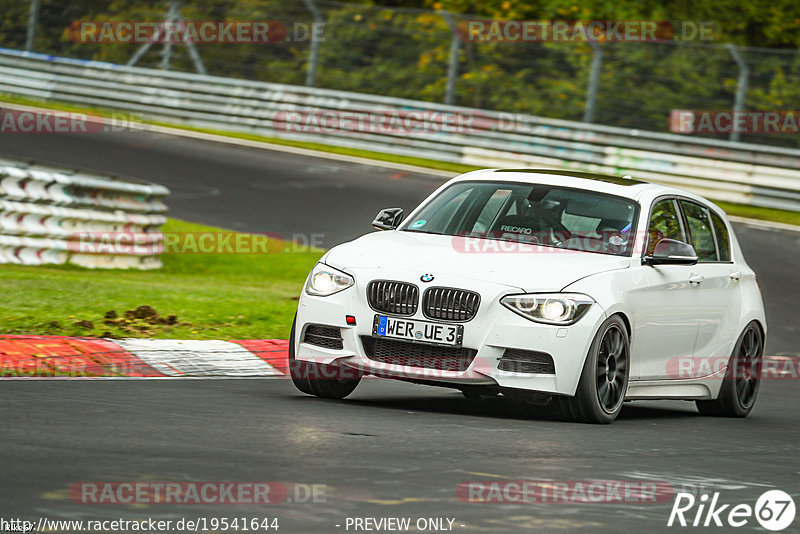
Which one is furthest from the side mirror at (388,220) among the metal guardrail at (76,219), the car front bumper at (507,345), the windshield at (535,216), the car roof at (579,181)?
the metal guardrail at (76,219)

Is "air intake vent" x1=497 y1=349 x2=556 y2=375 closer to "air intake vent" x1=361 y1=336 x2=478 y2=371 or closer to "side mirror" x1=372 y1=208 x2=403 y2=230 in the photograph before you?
"air intake vent" x1=361 y1=336 x2=478 y2=371

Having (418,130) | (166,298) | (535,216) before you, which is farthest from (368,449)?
(418,130)

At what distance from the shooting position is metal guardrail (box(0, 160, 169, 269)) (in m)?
15.5

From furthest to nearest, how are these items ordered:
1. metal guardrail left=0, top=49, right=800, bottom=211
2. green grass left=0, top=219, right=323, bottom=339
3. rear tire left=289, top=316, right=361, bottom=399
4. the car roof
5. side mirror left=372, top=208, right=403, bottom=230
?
metal guardrail left=0, top=49, right=800, bottom=211 → green grass left=0, top=219, right=323, bottom=339 → side mirror left=372, top=208, right=403, bottom=230 → the car roof → rear tire left=289, top=316, right=361, bottom=399

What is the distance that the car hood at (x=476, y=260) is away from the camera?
28.3 ft

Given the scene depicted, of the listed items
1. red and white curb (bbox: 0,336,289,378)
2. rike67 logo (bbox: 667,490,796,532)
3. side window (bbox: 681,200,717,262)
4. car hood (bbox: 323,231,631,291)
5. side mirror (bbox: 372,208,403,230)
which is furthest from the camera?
side window (bbox: 681,200,717,262)

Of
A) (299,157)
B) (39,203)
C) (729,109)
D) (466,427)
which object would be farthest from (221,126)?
(466,427)

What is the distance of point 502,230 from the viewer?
9.66 metres

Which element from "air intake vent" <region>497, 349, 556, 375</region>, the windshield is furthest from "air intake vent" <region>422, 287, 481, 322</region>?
the windshield

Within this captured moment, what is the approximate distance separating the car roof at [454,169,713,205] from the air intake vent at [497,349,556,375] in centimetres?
181

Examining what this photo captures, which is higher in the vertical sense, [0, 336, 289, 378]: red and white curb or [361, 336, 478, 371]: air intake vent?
[361, 336, 478, 371]: air intake vent

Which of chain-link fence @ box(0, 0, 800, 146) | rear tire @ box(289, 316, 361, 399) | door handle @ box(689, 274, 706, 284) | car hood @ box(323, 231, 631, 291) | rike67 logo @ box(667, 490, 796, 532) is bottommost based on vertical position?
rear tire @ box(289, 316, 361, 399)

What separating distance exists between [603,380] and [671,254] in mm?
1107

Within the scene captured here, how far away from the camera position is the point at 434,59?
29344 millimetres
